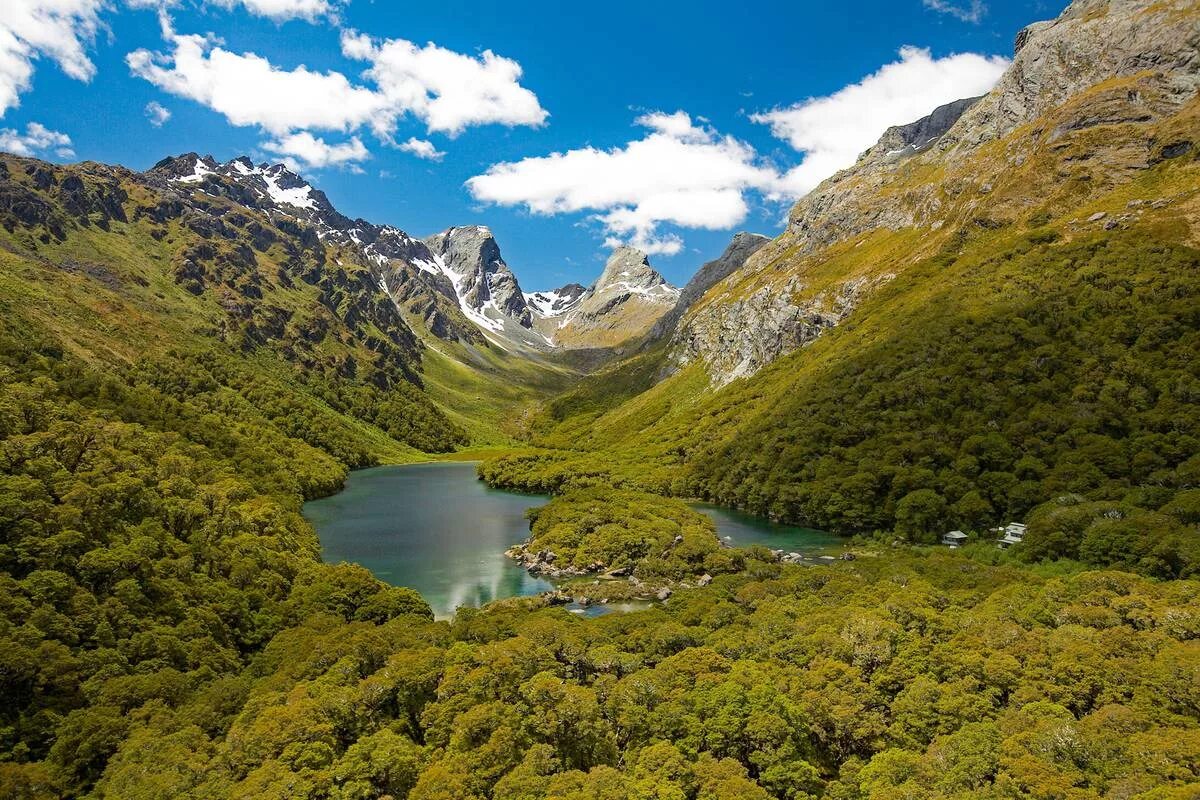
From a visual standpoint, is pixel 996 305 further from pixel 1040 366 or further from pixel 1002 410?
pixel 1002 410

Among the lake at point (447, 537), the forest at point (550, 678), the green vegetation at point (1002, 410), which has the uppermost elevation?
the green vegetation at point (1002, 410)

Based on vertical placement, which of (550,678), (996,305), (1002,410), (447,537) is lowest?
(447,537)

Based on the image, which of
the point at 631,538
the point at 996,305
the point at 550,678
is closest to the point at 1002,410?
the point at 996,305

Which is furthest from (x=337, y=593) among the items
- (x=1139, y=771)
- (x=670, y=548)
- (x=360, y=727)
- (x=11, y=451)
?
(x=1139, y=771)

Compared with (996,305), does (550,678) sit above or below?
below

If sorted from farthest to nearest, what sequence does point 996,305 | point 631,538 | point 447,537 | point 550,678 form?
point 996,305 < point 447,537 < point 631,538 < point 550,678

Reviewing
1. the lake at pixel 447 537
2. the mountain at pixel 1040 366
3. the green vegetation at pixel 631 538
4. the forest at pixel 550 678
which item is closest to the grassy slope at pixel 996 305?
the mountain at pixel 1040 366

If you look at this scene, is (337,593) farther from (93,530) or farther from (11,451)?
(11,451)

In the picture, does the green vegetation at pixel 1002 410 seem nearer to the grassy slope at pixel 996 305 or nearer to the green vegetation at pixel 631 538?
the grassy slope at pixel 996 305
